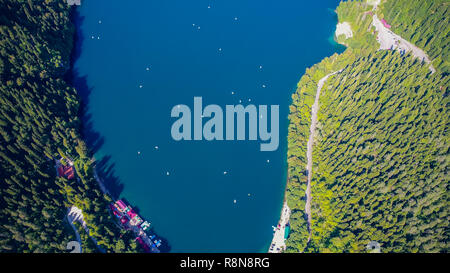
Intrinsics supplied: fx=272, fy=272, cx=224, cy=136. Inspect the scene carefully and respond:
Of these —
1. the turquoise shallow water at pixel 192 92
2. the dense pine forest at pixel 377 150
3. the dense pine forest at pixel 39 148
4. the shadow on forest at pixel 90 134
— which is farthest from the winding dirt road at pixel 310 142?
the dense pine forest at pixel 39 148

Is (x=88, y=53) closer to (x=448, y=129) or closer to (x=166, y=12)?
(x=166, y=12)

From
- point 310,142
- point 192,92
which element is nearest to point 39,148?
point 192,92

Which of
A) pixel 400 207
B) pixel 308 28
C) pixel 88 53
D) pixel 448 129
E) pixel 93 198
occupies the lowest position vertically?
pixel 400 207

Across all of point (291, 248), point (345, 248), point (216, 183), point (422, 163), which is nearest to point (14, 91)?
point (216, 183)

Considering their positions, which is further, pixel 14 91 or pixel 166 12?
pixel 166 12

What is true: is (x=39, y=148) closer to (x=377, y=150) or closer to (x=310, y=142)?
(x=310, y=142)

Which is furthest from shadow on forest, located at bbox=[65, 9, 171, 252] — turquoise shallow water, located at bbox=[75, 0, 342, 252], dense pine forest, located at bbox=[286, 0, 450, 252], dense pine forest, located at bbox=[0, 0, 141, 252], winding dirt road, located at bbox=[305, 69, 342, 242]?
dense pine forest, located at bbox=[286, 0, 450, 252]

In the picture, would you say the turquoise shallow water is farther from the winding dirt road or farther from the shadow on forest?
the winding dirt road
